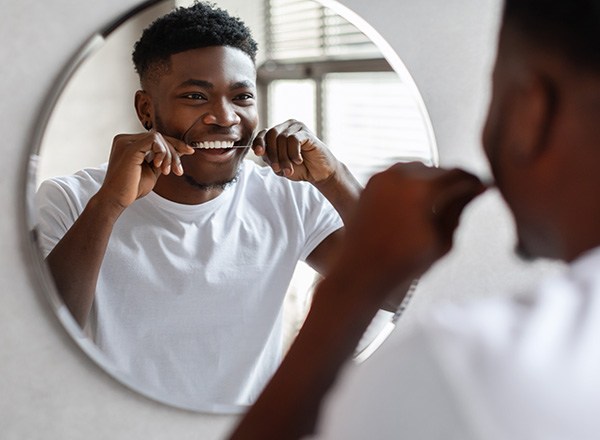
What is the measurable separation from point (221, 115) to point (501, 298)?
562 mm

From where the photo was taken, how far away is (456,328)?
30 centimetres

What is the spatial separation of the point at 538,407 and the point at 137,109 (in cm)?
60

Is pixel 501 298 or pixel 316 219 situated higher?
pixel 501 298

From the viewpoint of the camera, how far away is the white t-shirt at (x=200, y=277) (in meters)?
0.82

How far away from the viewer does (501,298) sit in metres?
0.32

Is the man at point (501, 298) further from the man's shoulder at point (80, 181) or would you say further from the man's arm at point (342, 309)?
the man's shoulder at point (80, 181)

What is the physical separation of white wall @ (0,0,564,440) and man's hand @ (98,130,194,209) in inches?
3.2

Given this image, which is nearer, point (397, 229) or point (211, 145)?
point (397, 229)

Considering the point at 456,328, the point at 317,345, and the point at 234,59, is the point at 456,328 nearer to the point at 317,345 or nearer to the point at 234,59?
the point at 317,345

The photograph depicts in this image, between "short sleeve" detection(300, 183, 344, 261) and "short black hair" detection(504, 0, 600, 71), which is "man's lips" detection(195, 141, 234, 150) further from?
"short black hair" detection(504, 0, 600, 71)

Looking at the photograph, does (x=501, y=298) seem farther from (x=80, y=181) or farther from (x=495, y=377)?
(x=80, y=181)

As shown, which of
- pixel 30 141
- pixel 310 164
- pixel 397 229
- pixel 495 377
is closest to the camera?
pixel 495 377

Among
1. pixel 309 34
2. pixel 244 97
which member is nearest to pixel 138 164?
pixel 244 97

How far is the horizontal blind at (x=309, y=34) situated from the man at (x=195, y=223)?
3 cm
